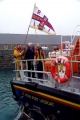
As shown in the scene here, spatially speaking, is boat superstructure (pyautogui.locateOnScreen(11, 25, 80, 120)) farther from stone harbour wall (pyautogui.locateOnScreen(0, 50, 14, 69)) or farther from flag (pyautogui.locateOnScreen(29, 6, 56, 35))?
stone harbour wall (pyautogui.locateOnScreen(0, 50, 14, 69))

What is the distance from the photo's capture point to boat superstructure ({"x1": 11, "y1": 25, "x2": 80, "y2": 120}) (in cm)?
470

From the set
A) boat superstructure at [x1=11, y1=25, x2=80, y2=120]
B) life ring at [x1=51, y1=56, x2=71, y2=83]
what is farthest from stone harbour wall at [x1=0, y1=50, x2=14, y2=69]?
life ring at [x1=51, y1=56, x2=71, y2=83]

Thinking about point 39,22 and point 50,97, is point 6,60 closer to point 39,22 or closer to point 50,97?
point 39,22

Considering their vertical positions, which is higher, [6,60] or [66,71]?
[66,71]

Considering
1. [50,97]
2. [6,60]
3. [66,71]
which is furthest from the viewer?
[6,60]

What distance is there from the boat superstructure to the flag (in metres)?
1.31

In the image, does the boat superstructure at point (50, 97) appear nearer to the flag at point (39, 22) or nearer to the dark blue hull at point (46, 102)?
the dark blue hull at point (46, 102)

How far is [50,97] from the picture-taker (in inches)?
200

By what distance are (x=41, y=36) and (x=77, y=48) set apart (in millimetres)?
32862

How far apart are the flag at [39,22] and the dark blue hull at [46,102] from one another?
2053 millimetres

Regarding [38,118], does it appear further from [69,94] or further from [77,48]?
[77,48]

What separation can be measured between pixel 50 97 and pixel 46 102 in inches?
9.1

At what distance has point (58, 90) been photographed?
495cm

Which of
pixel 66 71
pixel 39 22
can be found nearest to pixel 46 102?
pixel 66 71
